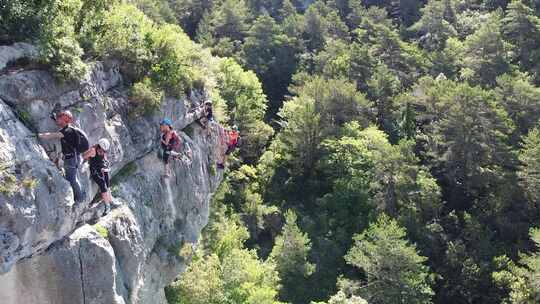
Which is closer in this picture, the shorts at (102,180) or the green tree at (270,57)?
the shorts at (102,180)

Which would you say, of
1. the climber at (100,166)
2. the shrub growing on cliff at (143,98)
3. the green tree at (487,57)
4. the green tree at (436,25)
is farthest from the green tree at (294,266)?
the green tree at (436,25)

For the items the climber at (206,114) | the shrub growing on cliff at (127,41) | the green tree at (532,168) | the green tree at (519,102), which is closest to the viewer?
the shrub growing on cliff at (127,41)

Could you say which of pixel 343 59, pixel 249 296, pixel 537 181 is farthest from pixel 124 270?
pixel 343 59

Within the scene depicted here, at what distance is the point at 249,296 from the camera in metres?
30.4

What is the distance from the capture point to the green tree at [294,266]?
3697cm

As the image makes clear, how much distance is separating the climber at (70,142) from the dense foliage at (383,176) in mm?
9026

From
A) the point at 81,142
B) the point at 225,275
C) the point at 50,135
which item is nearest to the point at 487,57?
the point at 225,275

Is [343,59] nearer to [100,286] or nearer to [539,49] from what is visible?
[539,49]

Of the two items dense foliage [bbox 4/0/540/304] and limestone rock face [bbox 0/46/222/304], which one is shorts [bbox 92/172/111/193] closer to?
limestone rock face [bbox 0/46/222/304]

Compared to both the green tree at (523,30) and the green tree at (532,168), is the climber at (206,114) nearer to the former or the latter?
the green tree at (532,168)

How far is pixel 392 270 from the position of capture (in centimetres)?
3497

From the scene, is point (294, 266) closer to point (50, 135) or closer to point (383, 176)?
point (383, 176)

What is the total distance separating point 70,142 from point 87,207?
2.08 m

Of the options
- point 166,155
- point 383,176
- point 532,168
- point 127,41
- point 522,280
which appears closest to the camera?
point 127,41
